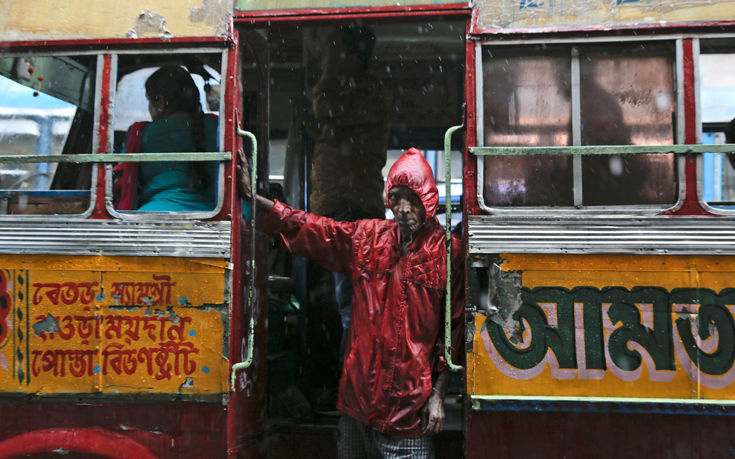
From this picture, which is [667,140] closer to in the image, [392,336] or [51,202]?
[392,336]

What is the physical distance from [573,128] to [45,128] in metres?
2.74

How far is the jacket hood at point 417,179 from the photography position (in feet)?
9.82

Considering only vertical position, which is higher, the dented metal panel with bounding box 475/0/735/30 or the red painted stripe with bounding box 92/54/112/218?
the dented metal panel with bounding box 475/0/735/30

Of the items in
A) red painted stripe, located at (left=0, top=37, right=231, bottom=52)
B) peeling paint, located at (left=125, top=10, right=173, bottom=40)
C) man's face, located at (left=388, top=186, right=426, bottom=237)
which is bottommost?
man's face, located at (left=388, top=186, right=426, bottom=237)

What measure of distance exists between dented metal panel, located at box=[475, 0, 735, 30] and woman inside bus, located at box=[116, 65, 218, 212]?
1.56 m

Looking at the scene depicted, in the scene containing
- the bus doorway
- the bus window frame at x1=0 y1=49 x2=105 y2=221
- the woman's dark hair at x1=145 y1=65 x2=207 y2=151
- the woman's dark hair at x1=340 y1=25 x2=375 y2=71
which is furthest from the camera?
the woman's dark hair at x1=340 y1=25 x2=375 y2=71

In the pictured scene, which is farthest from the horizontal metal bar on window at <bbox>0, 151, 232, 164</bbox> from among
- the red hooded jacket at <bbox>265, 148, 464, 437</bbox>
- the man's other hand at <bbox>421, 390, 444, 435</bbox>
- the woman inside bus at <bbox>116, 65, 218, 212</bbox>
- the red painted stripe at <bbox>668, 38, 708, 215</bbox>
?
the red painted stripe at <bbox>668, 38, 708, 215</bbox>

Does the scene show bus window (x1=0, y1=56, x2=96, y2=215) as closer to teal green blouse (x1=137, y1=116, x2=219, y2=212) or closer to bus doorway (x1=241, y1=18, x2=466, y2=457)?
teal green blouse (x1=137, y1=116, x2=219, y2=212)

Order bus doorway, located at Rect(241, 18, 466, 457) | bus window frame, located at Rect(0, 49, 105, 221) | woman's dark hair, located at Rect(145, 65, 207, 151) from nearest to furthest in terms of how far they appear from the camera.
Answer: bus window frame, located at Rect(0, 49, 105, 221), woman's dark hair, located at Rect(145, 65, 207, 151), bus doorway, located at Rect(241, 18, 466, 457)

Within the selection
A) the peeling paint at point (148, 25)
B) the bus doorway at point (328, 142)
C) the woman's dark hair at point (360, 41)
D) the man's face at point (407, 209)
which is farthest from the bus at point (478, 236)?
the woman's dark hair at point (360, 41)

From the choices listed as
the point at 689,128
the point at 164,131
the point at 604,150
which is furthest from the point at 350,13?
the point at 689,128

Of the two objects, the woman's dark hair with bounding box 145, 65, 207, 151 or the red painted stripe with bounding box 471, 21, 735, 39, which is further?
the woman's dark hair with bounding box 145, 65, 207, 151

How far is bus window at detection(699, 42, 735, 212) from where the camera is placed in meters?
2.79

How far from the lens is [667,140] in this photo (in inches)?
110
